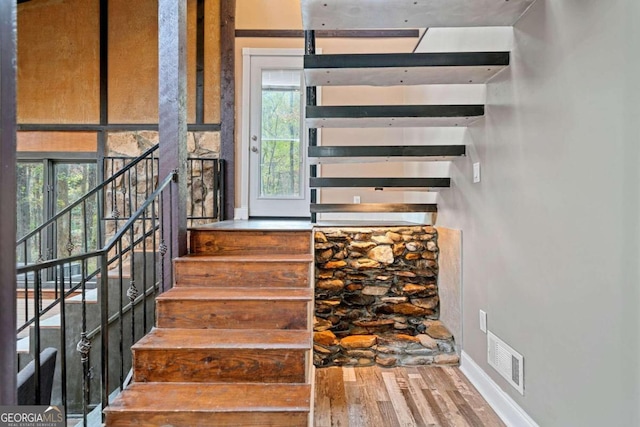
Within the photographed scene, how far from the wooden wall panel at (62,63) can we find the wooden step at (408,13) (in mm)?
3918

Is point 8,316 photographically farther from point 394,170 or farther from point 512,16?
point 394,170

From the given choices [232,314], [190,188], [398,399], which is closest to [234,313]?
[232,314]

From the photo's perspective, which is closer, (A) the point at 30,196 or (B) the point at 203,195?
(B) the point at 203,195

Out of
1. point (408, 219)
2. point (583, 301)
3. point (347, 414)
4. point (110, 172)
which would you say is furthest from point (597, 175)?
point (110, 172)

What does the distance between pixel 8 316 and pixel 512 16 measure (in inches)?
90.5

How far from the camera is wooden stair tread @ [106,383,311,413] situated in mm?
1662

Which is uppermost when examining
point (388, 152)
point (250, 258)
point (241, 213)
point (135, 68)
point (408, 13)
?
point (135, 68)

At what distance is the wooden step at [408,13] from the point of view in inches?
65.6

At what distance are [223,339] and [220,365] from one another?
140 millimetres

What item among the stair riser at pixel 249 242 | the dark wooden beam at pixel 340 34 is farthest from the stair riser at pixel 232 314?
the dark wooden beam at pixel 340 34

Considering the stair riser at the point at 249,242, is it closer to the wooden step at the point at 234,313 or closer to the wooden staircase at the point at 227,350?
the wooden staircase at the point at 227,350

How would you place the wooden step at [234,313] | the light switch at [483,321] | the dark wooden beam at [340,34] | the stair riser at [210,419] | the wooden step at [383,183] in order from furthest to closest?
the dark wooden beam at [340,34] → the wooden step at [383,183] → the light switch at [483,321] → the wooden step at [234,313] → the stair riser at [210,419]

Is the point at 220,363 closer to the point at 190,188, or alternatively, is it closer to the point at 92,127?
the point at 190,188

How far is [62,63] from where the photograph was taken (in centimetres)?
457
